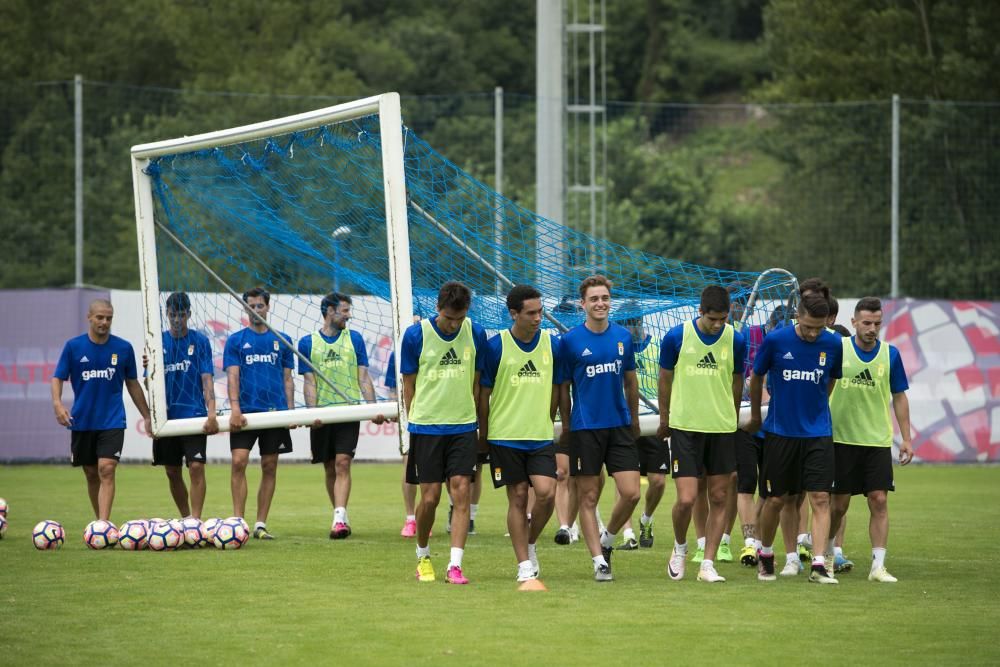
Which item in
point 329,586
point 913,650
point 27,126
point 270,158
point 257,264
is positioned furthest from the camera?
point 27,126

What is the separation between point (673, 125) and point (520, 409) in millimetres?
18657

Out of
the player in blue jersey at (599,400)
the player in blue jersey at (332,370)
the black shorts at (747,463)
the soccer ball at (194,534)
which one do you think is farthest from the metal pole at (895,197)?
the soccer ball at (194,534)

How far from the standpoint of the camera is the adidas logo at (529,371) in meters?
10.5

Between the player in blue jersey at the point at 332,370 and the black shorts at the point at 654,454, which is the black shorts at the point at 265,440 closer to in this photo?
the player in blue jersey at the point at 332,370

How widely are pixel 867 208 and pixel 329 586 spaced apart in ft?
55.4

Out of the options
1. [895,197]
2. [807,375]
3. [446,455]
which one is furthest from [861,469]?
[895,197]

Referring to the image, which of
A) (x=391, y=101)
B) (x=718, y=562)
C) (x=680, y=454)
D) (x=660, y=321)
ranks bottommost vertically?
(x=718, y=562)

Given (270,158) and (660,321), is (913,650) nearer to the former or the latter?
(660,321)

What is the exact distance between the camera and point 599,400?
34.9 ft

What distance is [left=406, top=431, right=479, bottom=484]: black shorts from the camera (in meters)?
10.5

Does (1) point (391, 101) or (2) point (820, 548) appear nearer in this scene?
(2) point (820, 548)

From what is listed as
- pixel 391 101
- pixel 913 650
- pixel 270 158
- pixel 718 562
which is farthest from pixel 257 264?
pixel 913 650

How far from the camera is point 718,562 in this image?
40.0 feet

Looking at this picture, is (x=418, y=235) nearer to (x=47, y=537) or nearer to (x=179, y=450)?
(x=179, y=450)
